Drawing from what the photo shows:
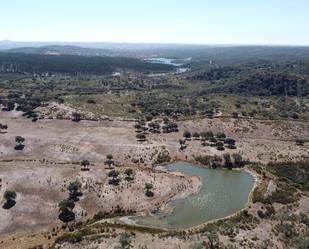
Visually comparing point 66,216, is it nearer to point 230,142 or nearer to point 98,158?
point 98,158

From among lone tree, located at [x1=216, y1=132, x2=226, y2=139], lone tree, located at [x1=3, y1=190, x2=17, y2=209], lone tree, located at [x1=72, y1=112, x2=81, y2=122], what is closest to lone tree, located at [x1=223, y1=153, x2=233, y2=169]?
lone tree, located at [x1=216, y1=132, x2=226, y2=139]

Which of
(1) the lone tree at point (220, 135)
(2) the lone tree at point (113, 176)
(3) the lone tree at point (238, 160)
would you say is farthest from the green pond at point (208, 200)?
(1) the lone tree at point (220, 135)

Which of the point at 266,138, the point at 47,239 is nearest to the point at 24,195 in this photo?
the point at 47,239

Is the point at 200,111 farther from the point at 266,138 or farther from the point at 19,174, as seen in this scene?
the point at 19,174

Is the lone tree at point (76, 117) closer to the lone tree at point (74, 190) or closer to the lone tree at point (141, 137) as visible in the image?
the lone tree at point (141, 137)

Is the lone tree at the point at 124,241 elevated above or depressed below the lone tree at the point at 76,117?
above

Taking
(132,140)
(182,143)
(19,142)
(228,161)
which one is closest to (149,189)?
Answer: (228,161)
